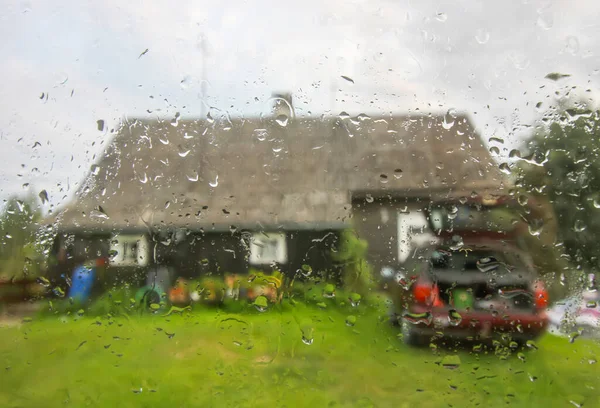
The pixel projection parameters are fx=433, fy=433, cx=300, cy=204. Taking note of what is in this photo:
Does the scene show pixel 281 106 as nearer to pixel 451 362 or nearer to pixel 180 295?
pixel 180 295

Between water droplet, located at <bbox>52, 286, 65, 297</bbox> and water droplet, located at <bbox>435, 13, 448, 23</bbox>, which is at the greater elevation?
water droplet, located at <bbox>435, 13, 448, 23</bbox>

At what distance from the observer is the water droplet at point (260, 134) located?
1974 mm

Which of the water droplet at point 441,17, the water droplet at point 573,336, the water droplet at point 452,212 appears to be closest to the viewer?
the water droplet at point 573,336

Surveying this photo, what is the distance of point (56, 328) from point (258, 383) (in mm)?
949

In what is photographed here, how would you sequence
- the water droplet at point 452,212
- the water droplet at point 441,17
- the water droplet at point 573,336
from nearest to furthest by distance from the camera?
the water droplet at point 573,336 < the water droplet at point 452,212 < the water droplet at point 441,17

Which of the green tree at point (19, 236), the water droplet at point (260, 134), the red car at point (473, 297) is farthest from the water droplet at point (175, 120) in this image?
the red car at point (473, 297)

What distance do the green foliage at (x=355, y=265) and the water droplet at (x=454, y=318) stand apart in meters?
0.35

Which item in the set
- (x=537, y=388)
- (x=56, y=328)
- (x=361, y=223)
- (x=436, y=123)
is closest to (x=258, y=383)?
(x=361, y=223)

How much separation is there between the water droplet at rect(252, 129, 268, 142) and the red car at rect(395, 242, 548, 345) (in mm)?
866

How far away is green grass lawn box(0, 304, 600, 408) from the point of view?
68.6 inches

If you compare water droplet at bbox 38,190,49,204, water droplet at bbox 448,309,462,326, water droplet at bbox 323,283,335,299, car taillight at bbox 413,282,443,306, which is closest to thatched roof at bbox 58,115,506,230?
water droplet at bbox 38,190,49,204

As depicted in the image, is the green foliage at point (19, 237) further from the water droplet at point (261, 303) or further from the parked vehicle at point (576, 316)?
the parked vehicle at point (576, 316)

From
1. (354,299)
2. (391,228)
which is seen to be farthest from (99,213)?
(391,228)

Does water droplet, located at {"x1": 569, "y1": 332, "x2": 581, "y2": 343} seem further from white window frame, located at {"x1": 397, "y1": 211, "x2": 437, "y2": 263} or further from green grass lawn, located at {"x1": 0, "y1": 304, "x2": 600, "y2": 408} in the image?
white window frame, located at {"x1": 397, "y1": 211, "x2": 437, "y2": 263}
